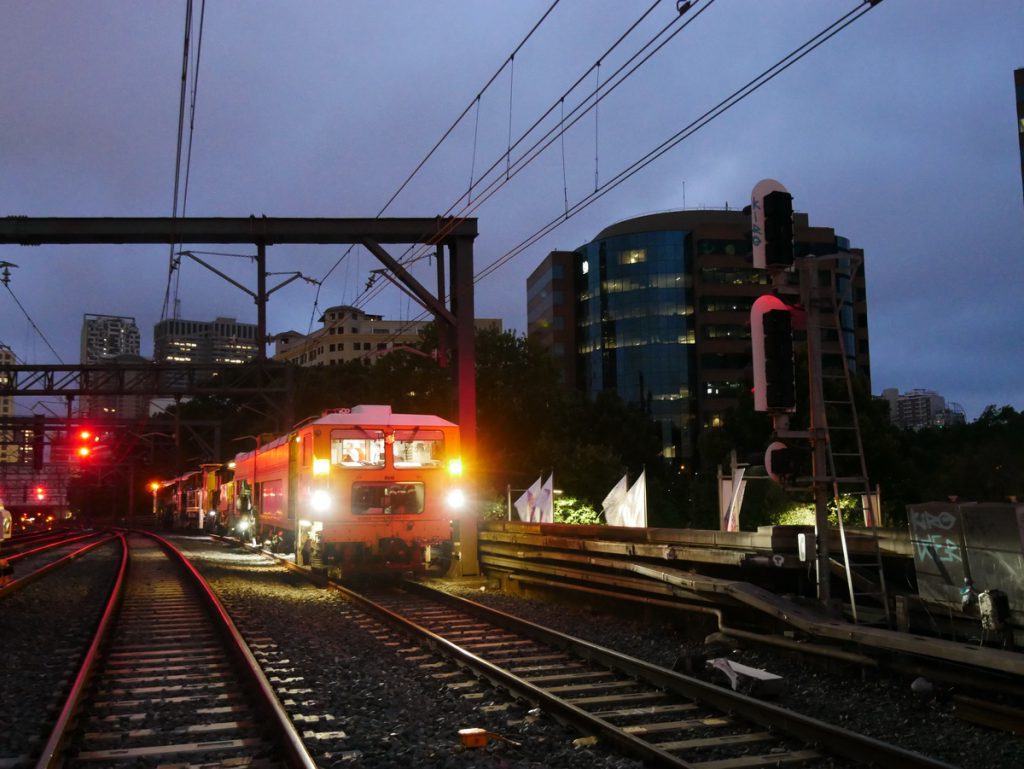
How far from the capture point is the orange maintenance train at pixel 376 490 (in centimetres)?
1797

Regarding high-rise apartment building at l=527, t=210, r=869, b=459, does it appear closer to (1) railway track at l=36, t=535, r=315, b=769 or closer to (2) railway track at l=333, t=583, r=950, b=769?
(1) railway track at l=36, t=535, r=315, b=769

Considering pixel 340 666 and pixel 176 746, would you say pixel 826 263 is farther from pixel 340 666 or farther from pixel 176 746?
pixel 176 746

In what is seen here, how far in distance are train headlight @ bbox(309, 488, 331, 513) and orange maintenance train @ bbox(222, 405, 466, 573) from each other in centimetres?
2

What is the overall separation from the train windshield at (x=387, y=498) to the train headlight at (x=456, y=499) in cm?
58

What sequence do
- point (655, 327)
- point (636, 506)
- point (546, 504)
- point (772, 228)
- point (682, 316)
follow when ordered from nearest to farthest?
point (772, 228)
point (636, 506)
point (546, 504)
point (682, 316)
point (655, 327)

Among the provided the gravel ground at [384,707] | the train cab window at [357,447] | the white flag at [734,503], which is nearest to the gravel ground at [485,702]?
the gravel ground at [384,707]

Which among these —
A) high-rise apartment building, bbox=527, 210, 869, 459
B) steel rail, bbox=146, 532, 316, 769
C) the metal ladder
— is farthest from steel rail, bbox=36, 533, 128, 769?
high-rise apartment building, bbox=527, 210, 869, 459

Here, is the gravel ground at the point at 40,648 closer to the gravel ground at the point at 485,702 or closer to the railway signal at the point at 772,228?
the gravel ground at the point at 485,702

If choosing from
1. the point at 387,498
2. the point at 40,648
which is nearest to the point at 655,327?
the point at 387,498

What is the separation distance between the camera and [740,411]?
4497 centimetres

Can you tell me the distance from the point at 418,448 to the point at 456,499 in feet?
4.24

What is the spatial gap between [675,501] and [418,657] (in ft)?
148

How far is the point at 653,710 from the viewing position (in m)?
7.56

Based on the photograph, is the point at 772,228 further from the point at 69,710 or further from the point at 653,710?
the point at 69,710
